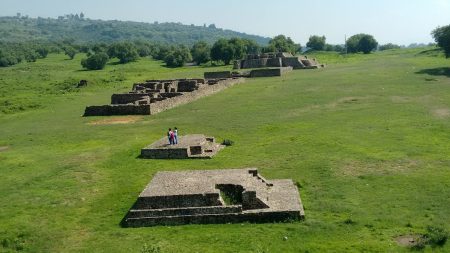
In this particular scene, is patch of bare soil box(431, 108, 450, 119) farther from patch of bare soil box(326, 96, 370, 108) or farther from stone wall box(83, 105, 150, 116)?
stone wall box(83, 105, 150, 116)

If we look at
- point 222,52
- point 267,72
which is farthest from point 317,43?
point 267,72

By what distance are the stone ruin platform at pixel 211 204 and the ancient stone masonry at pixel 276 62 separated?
64364 mm

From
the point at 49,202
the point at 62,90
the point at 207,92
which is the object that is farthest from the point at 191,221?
the point at 62,90

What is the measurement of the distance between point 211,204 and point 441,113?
21.0m

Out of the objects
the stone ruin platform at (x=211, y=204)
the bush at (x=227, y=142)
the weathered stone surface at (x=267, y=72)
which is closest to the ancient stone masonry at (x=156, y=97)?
the weathered stone surface at (x=267, y=72)

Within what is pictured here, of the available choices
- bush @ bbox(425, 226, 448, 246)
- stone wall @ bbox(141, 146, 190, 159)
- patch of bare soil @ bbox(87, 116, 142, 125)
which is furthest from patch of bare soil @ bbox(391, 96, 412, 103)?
bush @ bbox(425, 226, 448, 246)

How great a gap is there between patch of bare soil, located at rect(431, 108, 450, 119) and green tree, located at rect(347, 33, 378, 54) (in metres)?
99.0

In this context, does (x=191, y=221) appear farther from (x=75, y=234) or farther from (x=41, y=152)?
(x=41, y=152)

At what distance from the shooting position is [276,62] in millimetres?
82000

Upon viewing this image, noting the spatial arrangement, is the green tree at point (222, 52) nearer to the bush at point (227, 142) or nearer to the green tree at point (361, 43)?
the green tree at point (361, 43)

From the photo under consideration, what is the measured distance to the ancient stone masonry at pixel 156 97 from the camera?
39.0 meters

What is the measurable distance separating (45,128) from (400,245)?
88.6 ft

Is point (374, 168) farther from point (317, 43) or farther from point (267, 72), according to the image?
point (317, 43)

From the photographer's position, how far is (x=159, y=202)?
16250 mm
